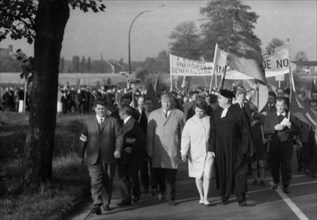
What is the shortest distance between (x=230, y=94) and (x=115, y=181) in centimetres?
316

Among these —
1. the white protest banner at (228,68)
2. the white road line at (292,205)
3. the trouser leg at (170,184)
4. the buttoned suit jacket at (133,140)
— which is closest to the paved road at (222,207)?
the white road line at (292,205)

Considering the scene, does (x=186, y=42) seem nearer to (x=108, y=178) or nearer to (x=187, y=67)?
(x=187, y=67)

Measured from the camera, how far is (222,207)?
897 centimetres

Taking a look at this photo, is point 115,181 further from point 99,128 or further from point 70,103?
point 70,103

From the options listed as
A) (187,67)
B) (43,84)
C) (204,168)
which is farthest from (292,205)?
(187,67)

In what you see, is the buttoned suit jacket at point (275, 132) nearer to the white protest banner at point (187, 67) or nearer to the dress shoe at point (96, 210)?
the dress shoe at point (96, 210)

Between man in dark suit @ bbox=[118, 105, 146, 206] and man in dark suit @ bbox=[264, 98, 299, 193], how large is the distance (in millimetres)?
2531

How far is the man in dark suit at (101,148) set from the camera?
8426 millimetres

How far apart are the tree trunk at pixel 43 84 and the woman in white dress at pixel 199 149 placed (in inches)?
85.1

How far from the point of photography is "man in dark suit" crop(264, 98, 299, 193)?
33.7ft

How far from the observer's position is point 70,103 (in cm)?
3309

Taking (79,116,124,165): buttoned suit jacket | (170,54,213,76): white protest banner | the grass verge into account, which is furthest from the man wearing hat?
(170,54,213,76): white protest banner

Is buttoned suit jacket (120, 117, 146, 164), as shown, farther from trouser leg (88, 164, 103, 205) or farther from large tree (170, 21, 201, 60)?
large tree (170, 21, 201, 60)

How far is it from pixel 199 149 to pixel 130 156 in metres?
1.07
